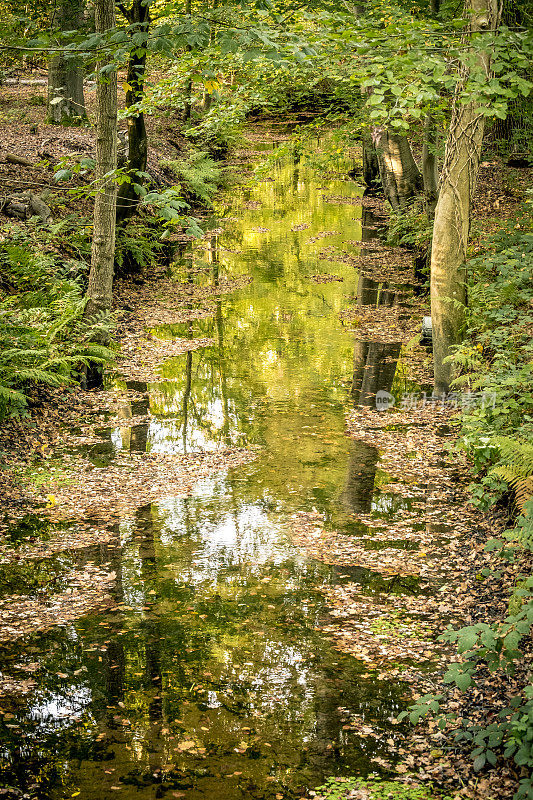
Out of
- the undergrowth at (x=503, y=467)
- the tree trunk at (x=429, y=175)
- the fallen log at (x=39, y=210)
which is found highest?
the tree trunk at (x=429, y=175)

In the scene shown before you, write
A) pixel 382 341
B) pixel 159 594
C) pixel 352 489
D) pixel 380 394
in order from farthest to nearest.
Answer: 1. pixel 382 341
2. pixel 380 394
3. pixel 352 489
4. pixel 159 594

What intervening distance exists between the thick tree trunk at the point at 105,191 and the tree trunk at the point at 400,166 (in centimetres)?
827

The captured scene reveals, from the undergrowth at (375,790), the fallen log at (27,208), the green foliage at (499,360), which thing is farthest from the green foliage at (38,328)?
the undergrowth at (375,790)

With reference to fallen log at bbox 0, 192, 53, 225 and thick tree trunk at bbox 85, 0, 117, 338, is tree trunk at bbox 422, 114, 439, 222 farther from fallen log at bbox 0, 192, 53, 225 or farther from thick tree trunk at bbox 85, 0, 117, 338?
fallen log at bbox 0, 192, 53, 225

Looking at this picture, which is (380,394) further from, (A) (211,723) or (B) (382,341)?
(A) (211,723)

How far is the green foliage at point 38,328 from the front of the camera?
9.20 m

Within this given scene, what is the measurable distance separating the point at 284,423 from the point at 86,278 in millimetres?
5797

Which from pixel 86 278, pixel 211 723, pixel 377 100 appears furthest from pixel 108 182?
pixel 211 723

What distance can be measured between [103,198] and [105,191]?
43 cm

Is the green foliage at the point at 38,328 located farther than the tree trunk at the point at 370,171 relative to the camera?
No

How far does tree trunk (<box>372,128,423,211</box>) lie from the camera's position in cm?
1719

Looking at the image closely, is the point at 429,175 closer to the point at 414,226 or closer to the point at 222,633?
the point at 414,226

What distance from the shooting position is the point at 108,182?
1047 centimetres

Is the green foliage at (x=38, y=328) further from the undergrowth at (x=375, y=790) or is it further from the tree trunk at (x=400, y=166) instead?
the tree trunk at (x=400, y=166)
